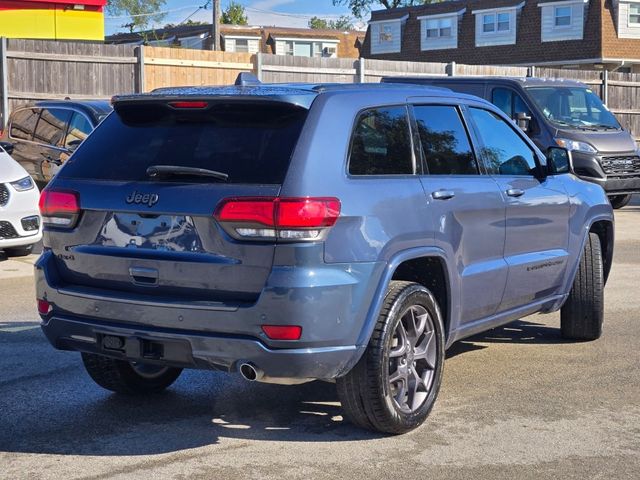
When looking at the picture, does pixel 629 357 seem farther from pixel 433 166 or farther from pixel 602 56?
pixel 602 56

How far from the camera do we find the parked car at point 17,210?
11.3 m

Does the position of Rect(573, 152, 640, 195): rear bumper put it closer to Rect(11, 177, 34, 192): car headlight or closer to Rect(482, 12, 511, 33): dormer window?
Rect(11, 177, 34, 192): car headlight

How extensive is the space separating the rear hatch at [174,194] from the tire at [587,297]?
10.6ft

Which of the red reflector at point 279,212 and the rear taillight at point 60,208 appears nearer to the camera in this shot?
the red reflector at point 279,212

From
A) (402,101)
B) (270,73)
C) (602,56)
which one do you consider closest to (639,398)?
(402,101)

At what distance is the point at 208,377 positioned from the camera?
6.64 meters

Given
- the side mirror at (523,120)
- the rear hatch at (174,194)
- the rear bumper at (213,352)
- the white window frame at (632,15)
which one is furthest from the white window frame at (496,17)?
the rear bumper at (213,352)

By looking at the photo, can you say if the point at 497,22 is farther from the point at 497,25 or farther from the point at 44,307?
the point at 44,307

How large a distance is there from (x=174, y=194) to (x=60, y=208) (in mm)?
754

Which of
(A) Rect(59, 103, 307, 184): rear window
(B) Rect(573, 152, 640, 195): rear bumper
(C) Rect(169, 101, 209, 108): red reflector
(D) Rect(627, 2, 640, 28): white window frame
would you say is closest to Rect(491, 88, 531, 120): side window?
(B) Rect(573, 152, 640, 195): rear bumper

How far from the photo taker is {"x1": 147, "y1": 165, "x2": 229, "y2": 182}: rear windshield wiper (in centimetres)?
499

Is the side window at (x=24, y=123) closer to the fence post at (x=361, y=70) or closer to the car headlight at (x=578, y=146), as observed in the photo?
the car headlight at (x=578, y=146)

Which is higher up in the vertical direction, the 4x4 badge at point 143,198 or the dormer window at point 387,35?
the dormer window at point 387,35

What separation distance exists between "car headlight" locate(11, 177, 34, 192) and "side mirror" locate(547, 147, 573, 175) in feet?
21.0
